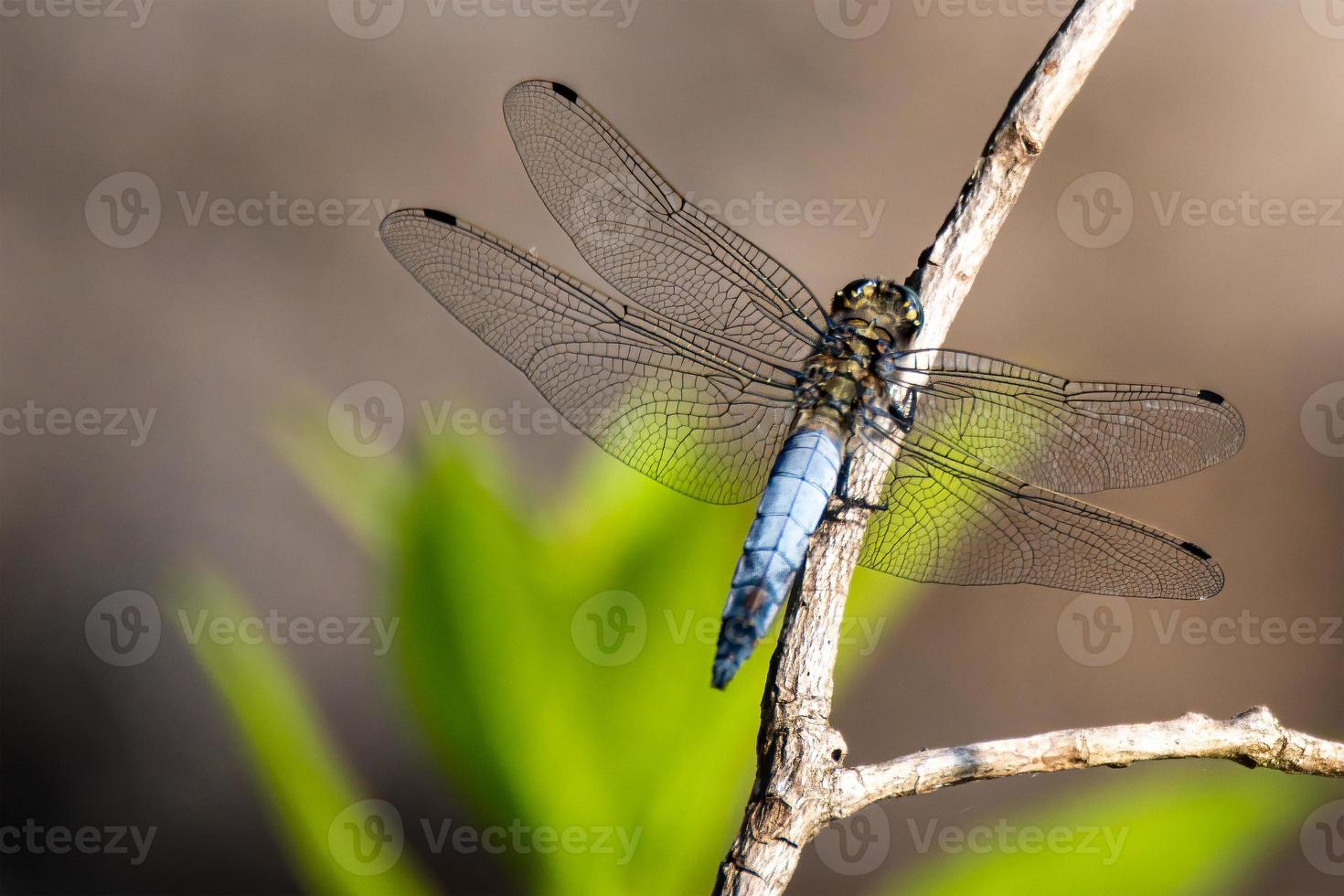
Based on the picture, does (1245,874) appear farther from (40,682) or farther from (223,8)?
(223,8)

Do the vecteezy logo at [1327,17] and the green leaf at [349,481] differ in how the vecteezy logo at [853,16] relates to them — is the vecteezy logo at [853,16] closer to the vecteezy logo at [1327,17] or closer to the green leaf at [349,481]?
the vecteezy logo at [1327,17]

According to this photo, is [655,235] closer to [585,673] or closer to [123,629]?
[585,673]

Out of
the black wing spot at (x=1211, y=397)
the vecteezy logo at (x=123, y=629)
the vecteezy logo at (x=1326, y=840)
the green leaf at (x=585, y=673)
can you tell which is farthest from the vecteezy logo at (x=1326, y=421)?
the vecteezy logo at (x=123, y=629)

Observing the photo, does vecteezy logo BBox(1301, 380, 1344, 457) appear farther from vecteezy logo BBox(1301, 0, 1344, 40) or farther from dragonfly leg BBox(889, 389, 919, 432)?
dragonfly leg BBox(889, 389, 919, 432)

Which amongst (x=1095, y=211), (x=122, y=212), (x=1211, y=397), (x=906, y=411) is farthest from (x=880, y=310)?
(x=122, y=212)

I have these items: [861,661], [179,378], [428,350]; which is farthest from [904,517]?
[179,378]
